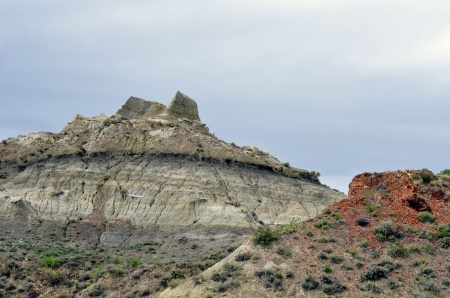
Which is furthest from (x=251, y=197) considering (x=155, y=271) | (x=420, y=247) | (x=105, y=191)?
(x=420, y=247)

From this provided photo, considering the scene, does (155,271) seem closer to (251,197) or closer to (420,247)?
(420,247)

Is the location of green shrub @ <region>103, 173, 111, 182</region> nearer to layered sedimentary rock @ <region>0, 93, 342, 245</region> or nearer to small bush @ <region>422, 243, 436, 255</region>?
layered sedimentary rock @ <region>0, 93, 342, 245</region>

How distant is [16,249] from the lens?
5750 centimetres

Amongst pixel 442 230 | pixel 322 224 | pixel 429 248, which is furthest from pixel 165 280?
pixel 442 230

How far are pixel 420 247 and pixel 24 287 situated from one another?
2631 cm

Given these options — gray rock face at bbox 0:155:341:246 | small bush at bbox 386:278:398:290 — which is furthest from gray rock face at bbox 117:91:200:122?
small bush at bbox 386:278:398:290

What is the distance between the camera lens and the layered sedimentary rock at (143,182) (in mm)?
67812

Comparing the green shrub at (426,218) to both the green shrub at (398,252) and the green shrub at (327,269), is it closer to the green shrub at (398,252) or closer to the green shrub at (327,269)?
the green shrub at (398,252)

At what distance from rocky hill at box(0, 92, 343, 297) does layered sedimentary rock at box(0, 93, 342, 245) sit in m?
0.12

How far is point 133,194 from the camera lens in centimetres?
7200

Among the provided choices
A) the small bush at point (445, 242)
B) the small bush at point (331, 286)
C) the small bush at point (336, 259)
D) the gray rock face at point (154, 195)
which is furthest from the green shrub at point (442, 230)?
the gray rock face at point (154, 195)

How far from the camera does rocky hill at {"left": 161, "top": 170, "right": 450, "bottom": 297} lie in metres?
38.5

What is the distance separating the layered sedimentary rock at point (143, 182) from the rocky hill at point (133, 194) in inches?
4.7

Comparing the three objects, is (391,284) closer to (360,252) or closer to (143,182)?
(360,252)
